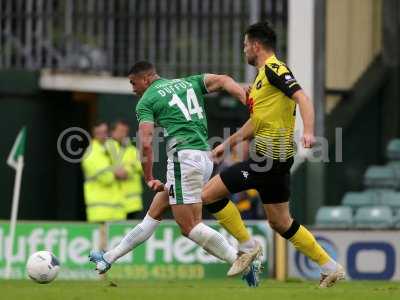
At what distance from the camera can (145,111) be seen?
1209 cm

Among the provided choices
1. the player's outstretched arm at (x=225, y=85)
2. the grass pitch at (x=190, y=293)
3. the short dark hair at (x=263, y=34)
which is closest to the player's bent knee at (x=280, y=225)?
the grass pitch at (x=190, y=293)

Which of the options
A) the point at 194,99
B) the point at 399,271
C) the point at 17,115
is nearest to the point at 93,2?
the point at 17,115

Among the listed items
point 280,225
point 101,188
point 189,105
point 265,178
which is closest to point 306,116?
point 265,178

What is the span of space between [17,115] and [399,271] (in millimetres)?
7277

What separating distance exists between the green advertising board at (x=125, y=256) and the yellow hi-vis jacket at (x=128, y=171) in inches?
62.0

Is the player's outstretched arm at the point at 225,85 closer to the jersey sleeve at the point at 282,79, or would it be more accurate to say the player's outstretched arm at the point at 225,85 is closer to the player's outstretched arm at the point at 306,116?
the jersey sleeve at the point at 282,79

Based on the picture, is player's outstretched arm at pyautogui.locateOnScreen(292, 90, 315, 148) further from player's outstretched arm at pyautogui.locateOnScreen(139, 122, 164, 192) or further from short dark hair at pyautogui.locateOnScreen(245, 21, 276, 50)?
player's outstretched arm at pyautogui.locateOnScreen(139, 122, 164, 192)

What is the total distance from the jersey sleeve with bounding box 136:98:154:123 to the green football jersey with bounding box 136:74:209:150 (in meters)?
0.02

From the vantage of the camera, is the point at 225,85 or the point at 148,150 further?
the point at 225,85

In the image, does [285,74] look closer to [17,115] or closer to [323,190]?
[323,190]

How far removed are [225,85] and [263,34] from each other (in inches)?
25.6

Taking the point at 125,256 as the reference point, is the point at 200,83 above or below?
above

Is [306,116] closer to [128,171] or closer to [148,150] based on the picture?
[148,150]

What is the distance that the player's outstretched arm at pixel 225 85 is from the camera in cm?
1212
